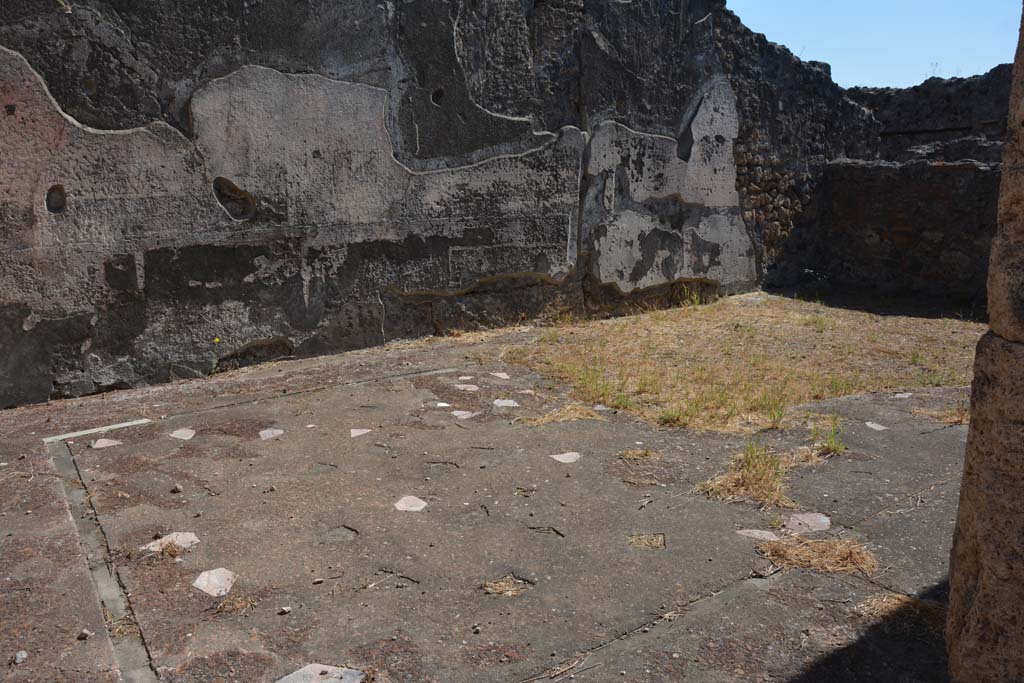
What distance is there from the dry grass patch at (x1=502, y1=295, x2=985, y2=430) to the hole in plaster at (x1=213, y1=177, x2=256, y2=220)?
153 cm

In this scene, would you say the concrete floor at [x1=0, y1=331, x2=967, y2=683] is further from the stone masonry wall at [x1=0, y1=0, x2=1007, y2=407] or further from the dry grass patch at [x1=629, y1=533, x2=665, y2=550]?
the stone masonry wall at [x1=0, y1=0, x2=1007, y2=407]

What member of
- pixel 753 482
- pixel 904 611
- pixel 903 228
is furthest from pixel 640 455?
pixel 903 228

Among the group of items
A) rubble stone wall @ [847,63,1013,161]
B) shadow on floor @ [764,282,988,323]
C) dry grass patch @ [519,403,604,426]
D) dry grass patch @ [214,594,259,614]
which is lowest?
dry grass patch @ [214,594,259,614]

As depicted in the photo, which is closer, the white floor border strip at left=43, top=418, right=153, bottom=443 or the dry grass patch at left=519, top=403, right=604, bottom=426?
the white floor border strip at left=43, top=418, right=153, bottom=443

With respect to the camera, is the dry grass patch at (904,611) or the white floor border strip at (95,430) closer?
the dry grass patch at (904,611)

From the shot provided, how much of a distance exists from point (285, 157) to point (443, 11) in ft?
4.13

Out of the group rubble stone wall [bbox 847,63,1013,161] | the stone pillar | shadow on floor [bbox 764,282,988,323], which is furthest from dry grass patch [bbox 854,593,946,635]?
rubble stone wall [bbox 847,63,1013,161]

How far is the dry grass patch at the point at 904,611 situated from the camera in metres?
→ 1.84

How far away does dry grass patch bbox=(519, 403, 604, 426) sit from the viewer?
340 cm

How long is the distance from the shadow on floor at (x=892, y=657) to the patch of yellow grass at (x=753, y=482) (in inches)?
26.7

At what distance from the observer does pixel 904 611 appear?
74.5 inches

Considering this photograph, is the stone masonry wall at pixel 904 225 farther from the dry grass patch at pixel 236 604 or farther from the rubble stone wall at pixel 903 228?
the dry grass patch at pixel 236 604

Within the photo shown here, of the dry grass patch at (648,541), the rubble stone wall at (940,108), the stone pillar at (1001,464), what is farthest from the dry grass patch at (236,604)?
the rubble stone wall at (940,108)

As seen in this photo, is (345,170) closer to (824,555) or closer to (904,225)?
(824,555)
